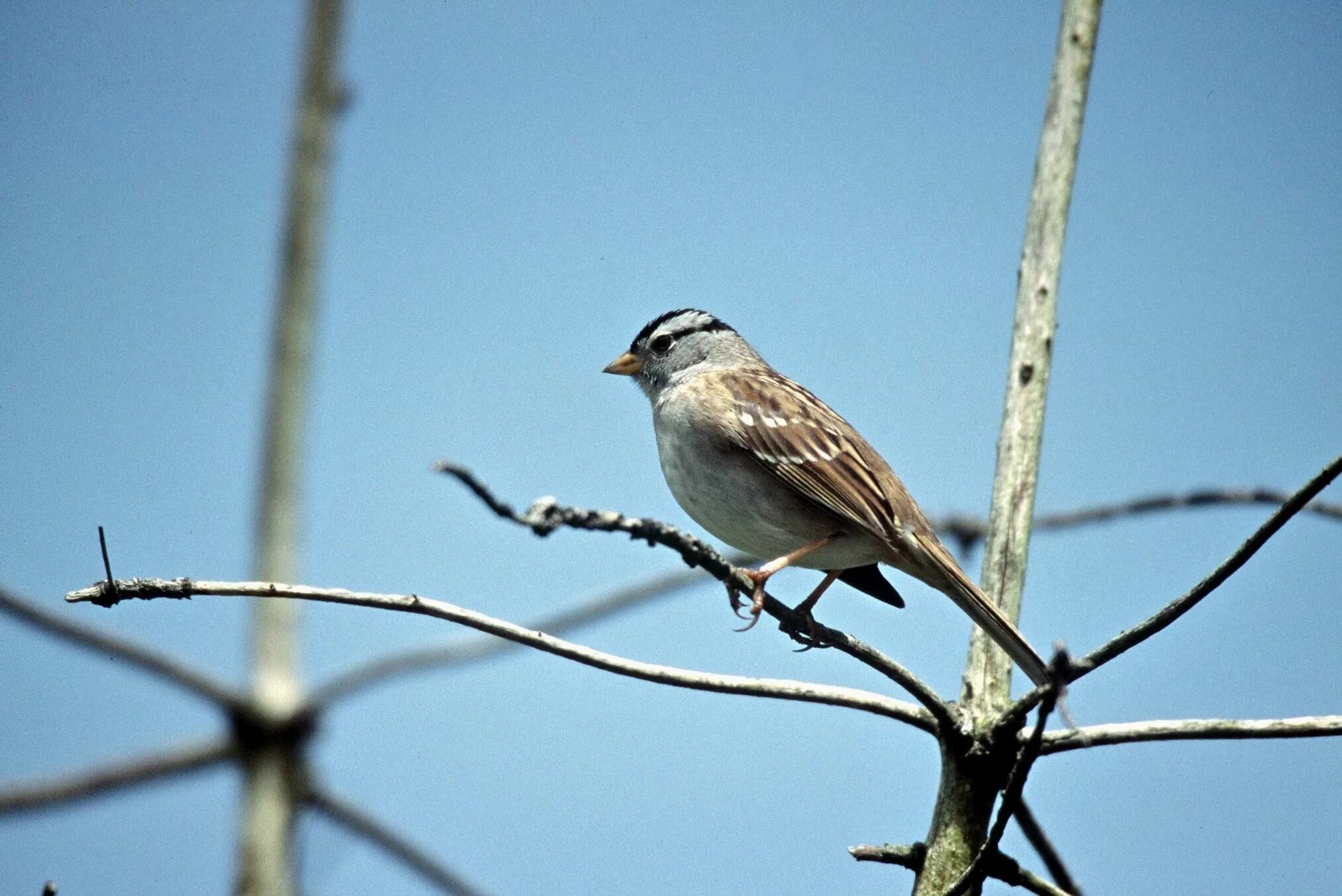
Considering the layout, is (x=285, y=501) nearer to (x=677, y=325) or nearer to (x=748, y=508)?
(x=748, y=508)

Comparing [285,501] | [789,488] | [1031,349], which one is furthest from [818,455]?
[285,501]

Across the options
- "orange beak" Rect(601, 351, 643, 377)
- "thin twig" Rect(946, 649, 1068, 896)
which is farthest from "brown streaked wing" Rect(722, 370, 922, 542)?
"thin twig" Rect(946, 649, 1068, 896)

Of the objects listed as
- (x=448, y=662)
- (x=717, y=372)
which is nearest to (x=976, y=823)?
(x=448, y=662)

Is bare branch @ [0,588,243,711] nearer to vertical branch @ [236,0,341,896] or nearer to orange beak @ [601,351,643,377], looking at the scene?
vertical branch @ [236,0,341,896]

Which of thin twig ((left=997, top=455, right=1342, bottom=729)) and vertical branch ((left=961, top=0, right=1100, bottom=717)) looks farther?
vertical branch ((left=961, top=0, right=1100, bottom=717))

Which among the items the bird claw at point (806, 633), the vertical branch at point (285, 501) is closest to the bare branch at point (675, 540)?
the bird claw at point (806, 633)

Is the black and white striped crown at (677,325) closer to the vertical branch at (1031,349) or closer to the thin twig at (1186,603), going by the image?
the vertical branch at (1031,349)
